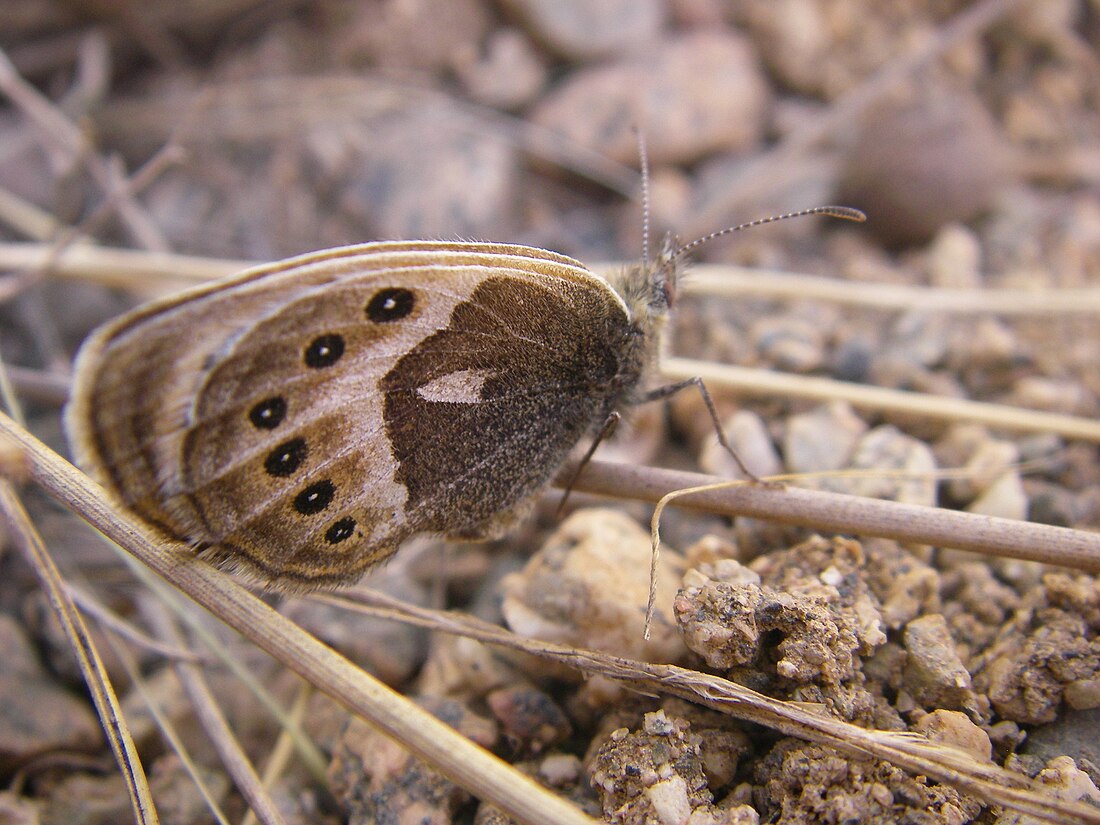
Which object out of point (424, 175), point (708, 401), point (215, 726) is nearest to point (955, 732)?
point (708, 401)

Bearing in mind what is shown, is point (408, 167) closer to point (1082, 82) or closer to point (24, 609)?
point (24, 609)

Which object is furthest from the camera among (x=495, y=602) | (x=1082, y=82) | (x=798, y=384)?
(x=1082, y=82)

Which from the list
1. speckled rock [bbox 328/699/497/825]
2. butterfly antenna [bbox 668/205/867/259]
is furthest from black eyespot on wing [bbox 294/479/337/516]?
butterfly antenna [bbox 668/205/867/259]

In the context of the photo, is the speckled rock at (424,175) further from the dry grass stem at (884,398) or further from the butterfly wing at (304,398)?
the butterfly wing at (304,398)

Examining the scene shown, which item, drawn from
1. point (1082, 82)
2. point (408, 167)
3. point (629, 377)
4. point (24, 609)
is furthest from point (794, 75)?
point (24, 609)

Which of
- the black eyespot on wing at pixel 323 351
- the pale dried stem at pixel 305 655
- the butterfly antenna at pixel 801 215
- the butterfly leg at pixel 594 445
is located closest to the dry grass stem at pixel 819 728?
the pale dried stem at pixel 305 655

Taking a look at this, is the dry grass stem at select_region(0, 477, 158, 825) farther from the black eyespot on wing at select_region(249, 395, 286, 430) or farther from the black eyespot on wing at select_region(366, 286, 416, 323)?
the black eyespot on wing at select_region(366, 286, 416, 323)

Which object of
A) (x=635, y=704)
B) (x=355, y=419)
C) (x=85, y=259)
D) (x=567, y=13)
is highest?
(x=567, y=13)

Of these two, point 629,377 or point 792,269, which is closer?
point 629,377
